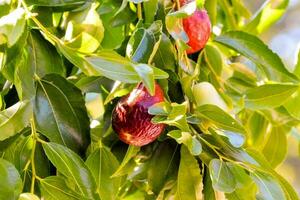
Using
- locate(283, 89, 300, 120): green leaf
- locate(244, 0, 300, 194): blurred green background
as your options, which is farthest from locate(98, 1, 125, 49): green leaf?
locate(244, 0, 300, 194): blurred green background

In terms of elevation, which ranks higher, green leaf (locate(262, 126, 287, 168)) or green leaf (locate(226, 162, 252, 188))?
green leaf (locate(226, 162, 252, 188))

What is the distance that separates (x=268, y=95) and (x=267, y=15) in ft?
0.65

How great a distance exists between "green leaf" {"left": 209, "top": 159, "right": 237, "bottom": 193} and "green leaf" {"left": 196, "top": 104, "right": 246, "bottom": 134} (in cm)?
3

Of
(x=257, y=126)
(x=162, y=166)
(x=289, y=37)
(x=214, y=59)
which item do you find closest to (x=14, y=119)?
(x=162, y=166)

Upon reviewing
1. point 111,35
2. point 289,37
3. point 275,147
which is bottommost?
point 289,37

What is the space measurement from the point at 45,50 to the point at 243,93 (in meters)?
0.23

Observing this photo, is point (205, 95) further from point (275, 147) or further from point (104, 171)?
point (275, 147)

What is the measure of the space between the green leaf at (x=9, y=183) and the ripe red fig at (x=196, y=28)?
0.21m

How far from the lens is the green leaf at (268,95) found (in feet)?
2.20

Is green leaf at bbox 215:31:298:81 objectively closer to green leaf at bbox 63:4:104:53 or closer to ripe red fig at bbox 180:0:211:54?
ripe red fig at bbox 180:0:211:54

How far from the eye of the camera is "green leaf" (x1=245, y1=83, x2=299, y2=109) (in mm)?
671

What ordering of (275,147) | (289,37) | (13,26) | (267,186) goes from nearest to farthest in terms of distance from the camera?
1. (13,26)
2. (267,186)
3. (275,147)
4. (289,37)

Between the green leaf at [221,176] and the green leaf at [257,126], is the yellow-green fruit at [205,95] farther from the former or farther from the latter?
the green leaf at [257,126]

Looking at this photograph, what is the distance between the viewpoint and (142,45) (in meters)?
0.56
